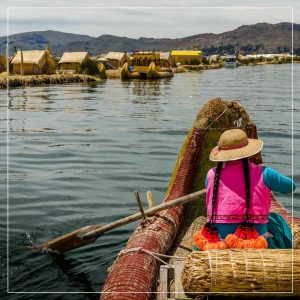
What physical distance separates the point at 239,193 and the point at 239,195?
2 cm

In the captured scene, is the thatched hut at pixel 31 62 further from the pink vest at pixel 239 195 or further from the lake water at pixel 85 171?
the pink vest at pixel 239 195

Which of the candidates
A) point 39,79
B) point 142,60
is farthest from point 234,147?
point 142,60

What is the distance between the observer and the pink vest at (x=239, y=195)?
13.5 ft

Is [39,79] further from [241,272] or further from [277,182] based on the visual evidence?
[241,272]

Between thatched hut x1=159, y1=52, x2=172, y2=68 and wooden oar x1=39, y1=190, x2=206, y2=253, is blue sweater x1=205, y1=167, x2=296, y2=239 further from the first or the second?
thatched hut x1=159, y1=52, x2=172, y2=68

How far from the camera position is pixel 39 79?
45.5m

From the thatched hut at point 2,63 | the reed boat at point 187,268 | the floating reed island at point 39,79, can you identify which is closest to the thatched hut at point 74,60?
the floating reed island at point 39,79

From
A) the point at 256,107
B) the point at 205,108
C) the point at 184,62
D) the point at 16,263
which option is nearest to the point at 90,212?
the point at 16,263

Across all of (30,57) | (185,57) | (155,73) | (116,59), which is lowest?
(155,73)

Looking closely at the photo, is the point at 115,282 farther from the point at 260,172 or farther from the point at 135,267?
the point at 260,172

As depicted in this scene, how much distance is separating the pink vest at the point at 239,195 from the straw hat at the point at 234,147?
7cm

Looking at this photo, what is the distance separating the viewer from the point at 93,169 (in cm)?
1241

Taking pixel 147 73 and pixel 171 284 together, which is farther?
pixel 147 73

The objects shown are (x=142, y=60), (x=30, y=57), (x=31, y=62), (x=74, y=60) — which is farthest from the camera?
(x=142, y=60)
